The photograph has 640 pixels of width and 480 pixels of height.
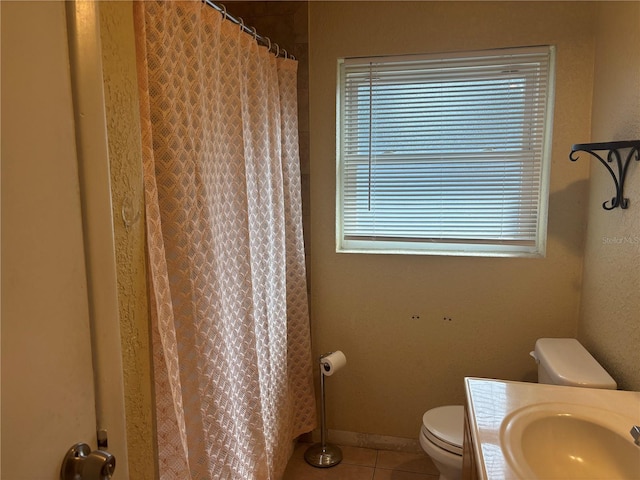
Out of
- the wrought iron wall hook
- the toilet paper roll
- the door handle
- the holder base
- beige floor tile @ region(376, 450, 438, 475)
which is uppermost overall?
the wrought iron wall hook

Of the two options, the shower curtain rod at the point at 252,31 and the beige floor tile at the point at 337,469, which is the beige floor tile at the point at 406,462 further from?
the shower curtain rod at the point at 252,31

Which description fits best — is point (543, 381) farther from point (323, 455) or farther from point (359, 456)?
point (323, 455)

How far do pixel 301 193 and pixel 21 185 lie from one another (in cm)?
184

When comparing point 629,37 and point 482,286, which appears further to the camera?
point 482,286

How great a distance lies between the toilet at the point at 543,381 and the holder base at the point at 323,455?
0.64 m

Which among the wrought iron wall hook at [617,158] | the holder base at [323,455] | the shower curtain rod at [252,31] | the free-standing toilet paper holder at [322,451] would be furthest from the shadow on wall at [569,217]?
the holder base at [323,455]

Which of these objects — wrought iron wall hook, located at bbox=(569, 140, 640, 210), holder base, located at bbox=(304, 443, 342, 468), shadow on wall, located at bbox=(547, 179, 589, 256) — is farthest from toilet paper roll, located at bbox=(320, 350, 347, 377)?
wrought iron wall hook, located at bbox=(569, 140, 640, 210)

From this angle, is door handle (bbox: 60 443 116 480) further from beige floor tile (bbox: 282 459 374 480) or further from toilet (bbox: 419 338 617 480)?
beige floor tile (bbox: 282 459 374 480)

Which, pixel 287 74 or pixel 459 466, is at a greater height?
pixel 287 74

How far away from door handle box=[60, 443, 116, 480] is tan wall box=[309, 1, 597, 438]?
1.78 metres

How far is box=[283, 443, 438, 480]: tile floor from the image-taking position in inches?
89.4

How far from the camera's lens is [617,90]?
5.75 feet

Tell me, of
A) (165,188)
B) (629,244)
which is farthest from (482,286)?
(165,188)

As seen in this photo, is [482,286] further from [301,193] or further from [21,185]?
[21,185]
